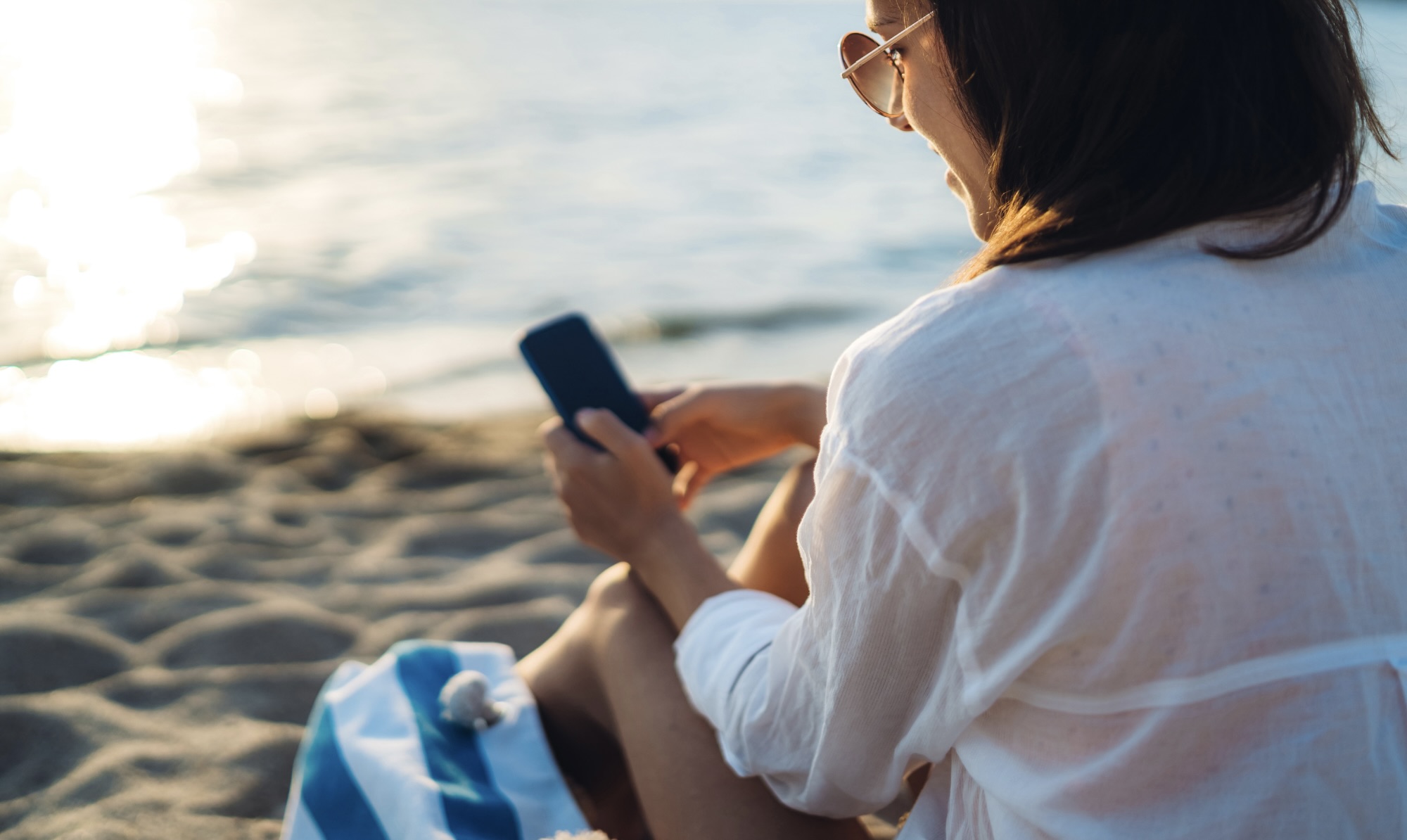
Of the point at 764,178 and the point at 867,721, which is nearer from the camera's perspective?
the point at 867,721

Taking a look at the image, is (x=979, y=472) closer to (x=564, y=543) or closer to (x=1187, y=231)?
(x=1187, y=231)

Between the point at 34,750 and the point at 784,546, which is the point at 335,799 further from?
the point at 34,750

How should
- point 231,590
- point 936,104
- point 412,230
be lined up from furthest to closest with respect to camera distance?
point 412,230, point 231,590, point 936,104

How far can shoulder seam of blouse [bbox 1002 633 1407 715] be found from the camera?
0.85 m

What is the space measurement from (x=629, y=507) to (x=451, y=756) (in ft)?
1.47

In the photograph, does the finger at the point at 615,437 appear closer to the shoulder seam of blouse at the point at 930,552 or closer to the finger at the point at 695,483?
the finger at the point at 695,483

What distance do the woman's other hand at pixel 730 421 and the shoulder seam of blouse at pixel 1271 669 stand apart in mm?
1071

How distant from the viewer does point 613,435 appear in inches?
64.8

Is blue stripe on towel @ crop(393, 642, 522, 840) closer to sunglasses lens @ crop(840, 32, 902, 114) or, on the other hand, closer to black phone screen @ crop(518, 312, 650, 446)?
black phone screen @ crop(518, 312, 650, 446)

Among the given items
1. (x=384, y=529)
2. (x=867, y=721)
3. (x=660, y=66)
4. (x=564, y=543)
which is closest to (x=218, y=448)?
(x=384, y=529)

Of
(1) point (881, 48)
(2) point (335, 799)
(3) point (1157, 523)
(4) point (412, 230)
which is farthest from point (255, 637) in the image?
(4) point (412, 230)

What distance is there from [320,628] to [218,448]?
140 centimetres

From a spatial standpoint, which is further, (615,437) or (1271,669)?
(615,437)

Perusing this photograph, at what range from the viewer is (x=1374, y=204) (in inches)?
40.3
